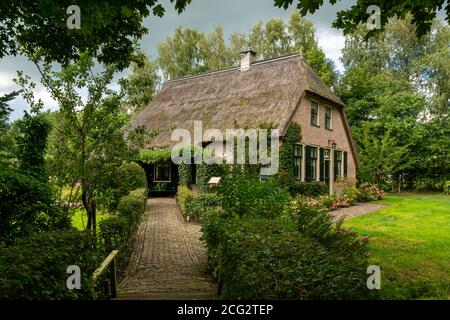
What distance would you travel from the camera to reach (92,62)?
29.0 feet

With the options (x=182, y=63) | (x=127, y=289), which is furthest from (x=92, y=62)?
(x=182, y=63)

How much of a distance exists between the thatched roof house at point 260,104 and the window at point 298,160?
0.20 meters

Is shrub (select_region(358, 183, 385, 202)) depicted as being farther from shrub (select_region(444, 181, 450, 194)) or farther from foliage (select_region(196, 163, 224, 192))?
foliage (select_region(196, 163, 224, 192))

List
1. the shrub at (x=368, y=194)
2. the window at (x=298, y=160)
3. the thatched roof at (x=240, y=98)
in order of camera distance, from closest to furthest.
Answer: the window at (x=298, y=160) → the thatched roof at (x=240, y=98) → the shrub at (x=368, y=194)

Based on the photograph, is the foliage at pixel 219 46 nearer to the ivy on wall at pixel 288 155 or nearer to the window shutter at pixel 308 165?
the window shutter at pixel 308 165

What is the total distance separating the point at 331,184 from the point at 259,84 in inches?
301

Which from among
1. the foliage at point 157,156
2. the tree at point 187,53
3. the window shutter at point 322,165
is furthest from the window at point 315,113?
the tree at point 187,53

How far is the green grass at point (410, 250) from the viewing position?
262 inches

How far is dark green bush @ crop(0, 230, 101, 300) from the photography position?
3.38 metres

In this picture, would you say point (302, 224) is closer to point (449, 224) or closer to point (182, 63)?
point (449, 224)

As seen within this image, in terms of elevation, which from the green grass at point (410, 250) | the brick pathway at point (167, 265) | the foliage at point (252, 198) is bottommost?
the brick pathway at point (167, 265)

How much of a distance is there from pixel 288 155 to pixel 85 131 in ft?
42.8

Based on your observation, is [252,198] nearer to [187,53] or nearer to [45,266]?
[45,266]
